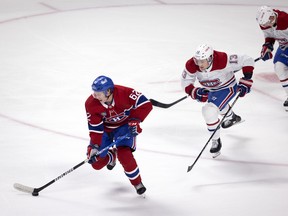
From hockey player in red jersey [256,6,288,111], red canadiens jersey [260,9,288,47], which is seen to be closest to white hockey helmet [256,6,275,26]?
hockey player in red jersey [256,6,288,111]

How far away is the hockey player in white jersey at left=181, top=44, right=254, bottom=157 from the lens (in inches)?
197

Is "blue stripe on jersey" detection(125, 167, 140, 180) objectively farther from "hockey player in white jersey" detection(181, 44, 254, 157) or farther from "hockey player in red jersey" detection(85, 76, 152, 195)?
"hockey player in white jersey" detection(181, 44, 254, 157)

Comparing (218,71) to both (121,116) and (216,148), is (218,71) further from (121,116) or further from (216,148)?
(121,116)

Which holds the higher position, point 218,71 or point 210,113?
point 218,71

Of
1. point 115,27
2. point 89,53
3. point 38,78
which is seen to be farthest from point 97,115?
point 115,27

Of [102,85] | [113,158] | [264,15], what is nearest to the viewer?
[102,85]

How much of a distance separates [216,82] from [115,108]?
3.47 feet

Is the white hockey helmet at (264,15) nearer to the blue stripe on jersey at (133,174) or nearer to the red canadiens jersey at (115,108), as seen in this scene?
the red canadiens jersey at (115,108)

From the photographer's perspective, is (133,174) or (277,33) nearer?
(133,174)

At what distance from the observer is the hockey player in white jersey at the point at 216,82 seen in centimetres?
500

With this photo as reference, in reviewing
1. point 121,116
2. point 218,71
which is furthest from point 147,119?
point 121,116

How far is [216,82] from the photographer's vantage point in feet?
16.6

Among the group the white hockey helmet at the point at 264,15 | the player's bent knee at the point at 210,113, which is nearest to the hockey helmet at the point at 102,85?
the player's bent knee at the point at 210,113

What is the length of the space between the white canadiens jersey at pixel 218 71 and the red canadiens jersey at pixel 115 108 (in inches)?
30.9
